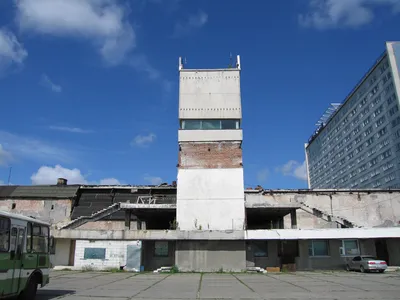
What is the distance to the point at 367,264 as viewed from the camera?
27219 millimetres

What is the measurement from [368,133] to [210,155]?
7507 centimetres

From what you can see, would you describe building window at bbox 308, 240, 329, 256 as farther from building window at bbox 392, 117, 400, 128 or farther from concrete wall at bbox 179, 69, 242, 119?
Result: building window at bbox 392, 117, 400, 128

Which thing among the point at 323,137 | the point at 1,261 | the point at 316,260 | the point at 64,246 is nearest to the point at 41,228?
the point at 1,261

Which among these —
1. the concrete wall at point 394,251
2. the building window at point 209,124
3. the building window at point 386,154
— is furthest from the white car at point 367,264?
the building window at point 386,154

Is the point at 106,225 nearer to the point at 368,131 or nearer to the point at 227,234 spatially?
the point at 227,234

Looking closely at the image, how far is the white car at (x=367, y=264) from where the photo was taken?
27.0 metres

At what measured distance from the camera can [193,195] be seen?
102 feet

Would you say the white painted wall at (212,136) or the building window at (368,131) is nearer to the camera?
the white painted wall at (212,136)

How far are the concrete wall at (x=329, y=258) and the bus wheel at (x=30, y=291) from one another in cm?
2450

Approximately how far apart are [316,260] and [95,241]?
20.0m

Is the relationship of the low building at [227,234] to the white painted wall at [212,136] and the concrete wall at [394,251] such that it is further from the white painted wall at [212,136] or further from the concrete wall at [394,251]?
the white painted wall at [212,136]

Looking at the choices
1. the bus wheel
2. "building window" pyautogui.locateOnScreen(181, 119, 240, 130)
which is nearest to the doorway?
"building window" pyautogui.locateOnScreen(181, 119, 240, 130)

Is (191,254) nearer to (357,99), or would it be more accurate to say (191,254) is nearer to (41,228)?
(41,228)

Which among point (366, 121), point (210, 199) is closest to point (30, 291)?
point (210, 199)
